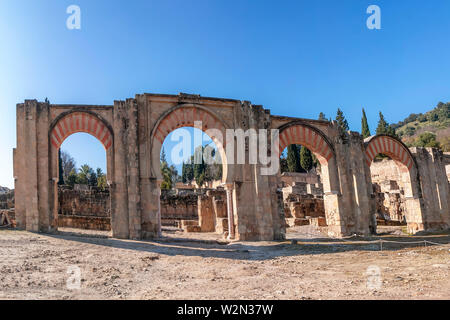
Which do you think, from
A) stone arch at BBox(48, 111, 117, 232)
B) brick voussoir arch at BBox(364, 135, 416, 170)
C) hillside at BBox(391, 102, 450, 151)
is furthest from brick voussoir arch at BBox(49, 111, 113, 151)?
hillside at BBox(391, 102, 450, 151)

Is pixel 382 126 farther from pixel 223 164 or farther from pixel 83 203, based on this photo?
pixel 223 164

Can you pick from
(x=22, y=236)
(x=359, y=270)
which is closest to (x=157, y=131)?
(x=22, y=236)

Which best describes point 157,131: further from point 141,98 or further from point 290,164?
point 290,164

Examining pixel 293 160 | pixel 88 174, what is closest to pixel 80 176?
pixel 88 174

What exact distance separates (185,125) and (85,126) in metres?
2.80

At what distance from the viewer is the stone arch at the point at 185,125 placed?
1020 centimetres

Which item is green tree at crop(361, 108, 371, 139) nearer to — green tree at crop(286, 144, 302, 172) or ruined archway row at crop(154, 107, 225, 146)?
green tree at crop(286, 144, 302, 172)

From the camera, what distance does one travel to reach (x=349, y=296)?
390cm

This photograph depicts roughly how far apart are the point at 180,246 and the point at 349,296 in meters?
5.61

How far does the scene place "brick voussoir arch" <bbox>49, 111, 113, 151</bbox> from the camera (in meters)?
9.95

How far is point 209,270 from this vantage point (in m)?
5.99

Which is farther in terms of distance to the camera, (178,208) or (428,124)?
(428,124)

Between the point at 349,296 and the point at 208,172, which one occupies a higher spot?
the point at 208,172
